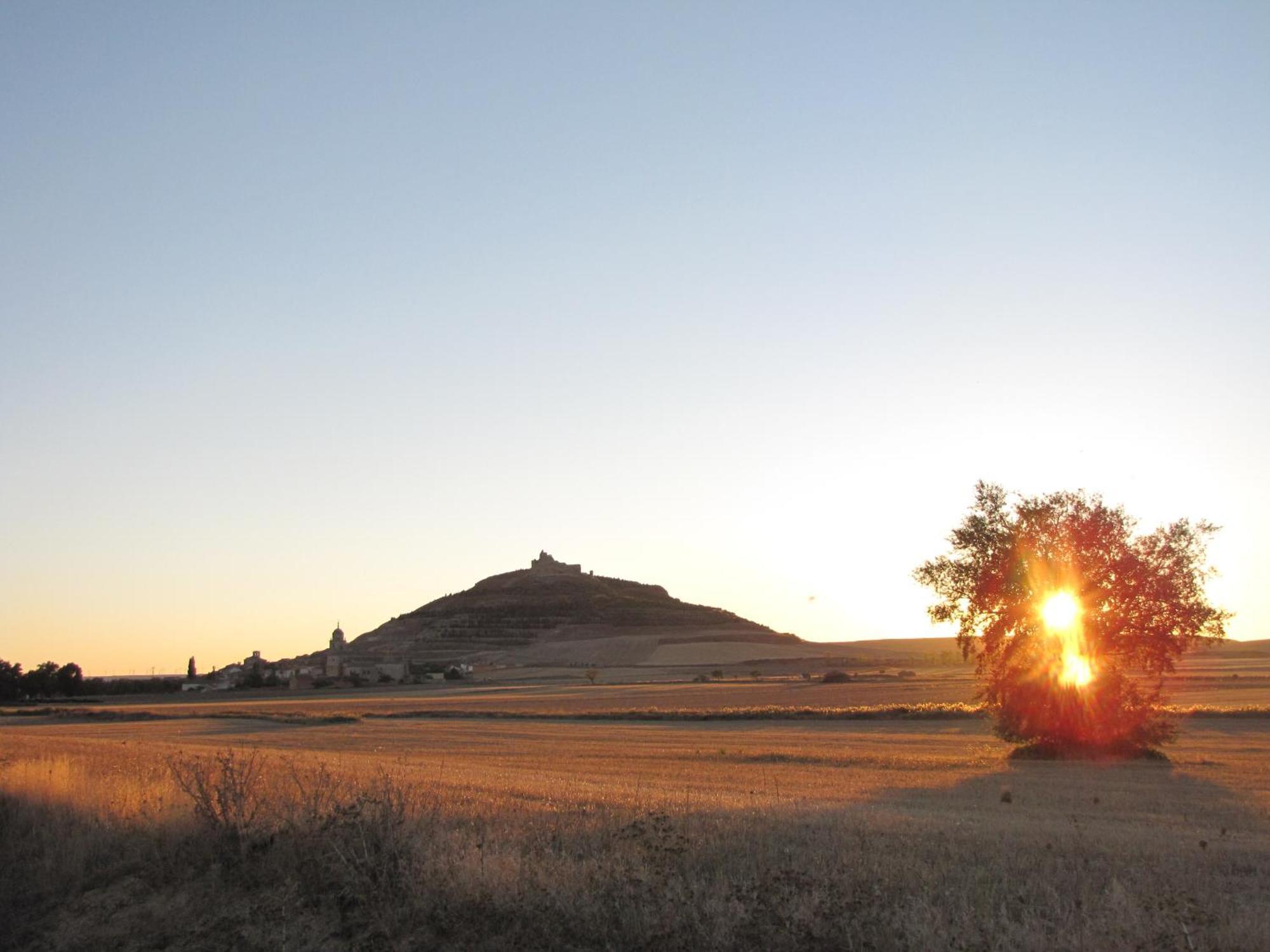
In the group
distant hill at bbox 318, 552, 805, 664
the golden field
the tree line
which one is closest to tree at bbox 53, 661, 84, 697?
the tree line

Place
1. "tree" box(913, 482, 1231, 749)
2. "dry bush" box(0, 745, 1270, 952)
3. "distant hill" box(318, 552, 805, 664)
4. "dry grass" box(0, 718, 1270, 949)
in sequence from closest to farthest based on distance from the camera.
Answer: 1. "dry bush" box(0, 745, 1270, 952)
2. "dry grass" box(0, 718, 1270, 949)
3. "tree" box(913, 482, 1231, 749)
4. "distant hill" box(318, 552, 805, 664)

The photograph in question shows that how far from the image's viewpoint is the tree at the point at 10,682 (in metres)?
112

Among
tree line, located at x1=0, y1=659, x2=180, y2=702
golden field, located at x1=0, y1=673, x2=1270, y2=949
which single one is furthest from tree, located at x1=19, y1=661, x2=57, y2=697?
golden field, located at x1=0, y1=673, x2=1270, y2=949

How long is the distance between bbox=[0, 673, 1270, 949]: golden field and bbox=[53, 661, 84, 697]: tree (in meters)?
106

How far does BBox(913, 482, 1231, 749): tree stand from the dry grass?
32.8 ft

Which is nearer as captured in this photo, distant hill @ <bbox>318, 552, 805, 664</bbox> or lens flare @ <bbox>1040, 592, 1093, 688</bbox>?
lens flare @ <bbox>1040, 592, 1093, 688</bbox>

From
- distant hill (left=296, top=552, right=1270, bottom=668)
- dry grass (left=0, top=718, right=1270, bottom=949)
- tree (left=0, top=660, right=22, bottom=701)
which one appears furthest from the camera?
distant hill (left=296, top=552, right=1270, bottom=668)

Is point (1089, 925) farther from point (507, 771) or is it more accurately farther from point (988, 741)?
point (988, 741)

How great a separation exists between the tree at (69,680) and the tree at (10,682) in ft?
11.7

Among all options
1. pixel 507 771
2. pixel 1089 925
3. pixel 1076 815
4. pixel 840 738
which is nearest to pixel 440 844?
pixel 1089 925

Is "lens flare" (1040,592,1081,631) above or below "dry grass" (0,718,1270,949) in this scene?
above

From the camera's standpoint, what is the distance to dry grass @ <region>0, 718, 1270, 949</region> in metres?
8.49

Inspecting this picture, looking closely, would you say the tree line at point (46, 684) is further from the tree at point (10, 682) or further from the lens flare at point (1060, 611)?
the lens flare at point (1060, 611)

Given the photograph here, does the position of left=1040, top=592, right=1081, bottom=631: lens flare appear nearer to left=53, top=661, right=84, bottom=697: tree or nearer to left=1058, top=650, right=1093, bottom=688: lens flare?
left=1058, top=650, right=1093, bottom=688: lens flare
